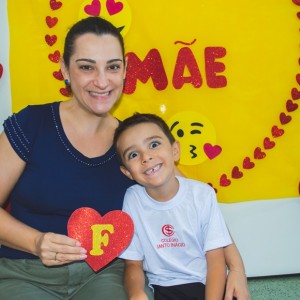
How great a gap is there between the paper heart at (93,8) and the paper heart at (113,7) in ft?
0.11

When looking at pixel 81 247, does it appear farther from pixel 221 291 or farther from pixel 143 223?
pixel 221 291

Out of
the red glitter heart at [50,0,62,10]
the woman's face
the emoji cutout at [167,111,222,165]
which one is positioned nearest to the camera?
the woman's face

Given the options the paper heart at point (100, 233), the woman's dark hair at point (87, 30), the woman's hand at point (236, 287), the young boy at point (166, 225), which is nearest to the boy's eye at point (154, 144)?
the young boy at point (166, 225)

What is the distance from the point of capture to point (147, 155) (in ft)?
4.16

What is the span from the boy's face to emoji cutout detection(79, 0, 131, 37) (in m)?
0.46

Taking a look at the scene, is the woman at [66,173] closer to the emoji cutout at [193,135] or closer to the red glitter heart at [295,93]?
the emoji cutout at [193,135]

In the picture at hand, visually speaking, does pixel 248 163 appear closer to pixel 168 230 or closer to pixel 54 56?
pixel 168 230

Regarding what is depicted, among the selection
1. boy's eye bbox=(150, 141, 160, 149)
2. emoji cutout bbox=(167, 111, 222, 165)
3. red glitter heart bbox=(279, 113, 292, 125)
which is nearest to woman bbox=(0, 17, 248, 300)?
boy's eye bbox=(150, 141, 160, 149)

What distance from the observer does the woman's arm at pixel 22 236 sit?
1.12 m

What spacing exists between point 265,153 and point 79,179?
75 centimetres

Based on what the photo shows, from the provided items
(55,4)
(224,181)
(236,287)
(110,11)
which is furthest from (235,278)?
(55,4)

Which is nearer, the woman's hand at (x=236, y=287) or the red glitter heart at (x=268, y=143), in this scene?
the woman's hand at (x=236, y=287)

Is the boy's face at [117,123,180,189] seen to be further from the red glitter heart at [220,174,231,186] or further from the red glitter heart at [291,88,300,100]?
the red glitter heart at [291,88,300,100]

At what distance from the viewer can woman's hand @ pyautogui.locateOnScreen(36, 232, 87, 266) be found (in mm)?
1123
